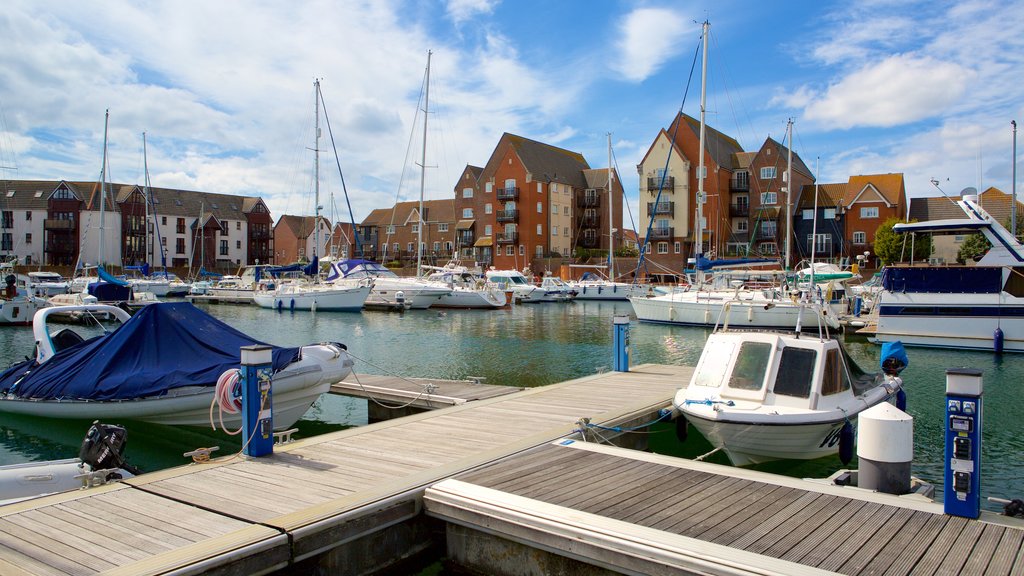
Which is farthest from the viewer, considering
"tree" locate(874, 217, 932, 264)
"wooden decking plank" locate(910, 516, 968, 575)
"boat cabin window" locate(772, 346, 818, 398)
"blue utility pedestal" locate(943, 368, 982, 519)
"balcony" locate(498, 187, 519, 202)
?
"balcony" locate(498, 187, 519, 202)

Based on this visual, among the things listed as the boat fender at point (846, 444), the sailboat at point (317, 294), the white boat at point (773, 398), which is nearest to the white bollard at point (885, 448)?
the white boat at point (773, 398)

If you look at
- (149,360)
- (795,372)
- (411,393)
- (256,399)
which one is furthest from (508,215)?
(256,399)

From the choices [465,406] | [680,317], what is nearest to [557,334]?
[680,317]

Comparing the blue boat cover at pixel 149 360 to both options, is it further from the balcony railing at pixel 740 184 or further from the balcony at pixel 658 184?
the balcony railing at pixel 740 184

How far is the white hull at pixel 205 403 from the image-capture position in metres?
12.6

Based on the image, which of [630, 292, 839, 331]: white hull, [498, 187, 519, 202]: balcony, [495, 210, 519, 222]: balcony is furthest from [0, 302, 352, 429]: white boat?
[498, 187, 519, 202]: balcony

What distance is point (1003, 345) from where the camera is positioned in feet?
89.4

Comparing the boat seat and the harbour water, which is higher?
the boat seat

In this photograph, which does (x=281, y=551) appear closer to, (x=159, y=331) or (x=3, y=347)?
(x=159, y=331)

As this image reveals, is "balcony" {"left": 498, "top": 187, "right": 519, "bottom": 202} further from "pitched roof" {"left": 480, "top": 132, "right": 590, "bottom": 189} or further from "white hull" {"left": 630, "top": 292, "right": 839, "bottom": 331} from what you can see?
"white hull" {"left": 630, "top": 292, "right": 839, "bottom": 331}

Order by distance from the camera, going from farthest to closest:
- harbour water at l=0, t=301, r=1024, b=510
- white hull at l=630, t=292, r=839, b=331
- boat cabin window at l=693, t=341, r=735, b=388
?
1. white hull at l=630, t=292, r=839, b=331
2. harbour water at l=0, t=301, r=1024, b=510
3. boat cabin window at l=693, t=341, r=735, b=388

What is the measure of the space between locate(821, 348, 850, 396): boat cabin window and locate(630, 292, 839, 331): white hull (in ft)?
73.8

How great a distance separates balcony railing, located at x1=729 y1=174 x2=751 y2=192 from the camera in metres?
75.9

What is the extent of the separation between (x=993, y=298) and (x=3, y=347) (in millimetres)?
40610
